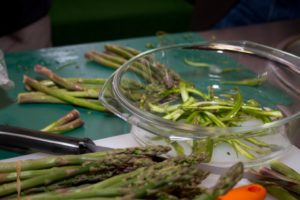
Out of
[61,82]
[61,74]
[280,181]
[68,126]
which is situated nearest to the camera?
[280,181]

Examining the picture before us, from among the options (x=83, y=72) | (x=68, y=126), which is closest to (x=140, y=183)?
(x=68, y=126)

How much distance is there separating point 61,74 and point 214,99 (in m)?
0.43

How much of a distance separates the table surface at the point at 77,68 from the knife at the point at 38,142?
7 centimetres

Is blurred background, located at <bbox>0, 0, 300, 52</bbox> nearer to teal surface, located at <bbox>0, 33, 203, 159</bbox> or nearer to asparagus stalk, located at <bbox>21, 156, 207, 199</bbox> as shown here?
teal surface, located at <bbox>0, 33, 203, 159</bbox>

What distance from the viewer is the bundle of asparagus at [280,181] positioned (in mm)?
783

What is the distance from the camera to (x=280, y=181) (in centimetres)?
79

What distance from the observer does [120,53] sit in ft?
4.19

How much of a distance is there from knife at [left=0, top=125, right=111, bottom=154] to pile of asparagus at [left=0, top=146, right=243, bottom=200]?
0.25 feet

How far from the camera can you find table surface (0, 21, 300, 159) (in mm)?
1022

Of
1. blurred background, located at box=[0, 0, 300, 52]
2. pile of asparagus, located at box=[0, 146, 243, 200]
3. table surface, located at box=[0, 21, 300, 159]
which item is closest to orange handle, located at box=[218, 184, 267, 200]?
pile of asparagus, located at box=[0, 146, 243, 200]

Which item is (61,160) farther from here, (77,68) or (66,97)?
(77,68)

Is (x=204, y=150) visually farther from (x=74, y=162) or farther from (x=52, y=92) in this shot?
(x=52, y=92)

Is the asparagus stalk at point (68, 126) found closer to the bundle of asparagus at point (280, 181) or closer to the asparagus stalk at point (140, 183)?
the asparagus stalk at point (140, 183)

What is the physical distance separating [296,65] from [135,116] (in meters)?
0.43
